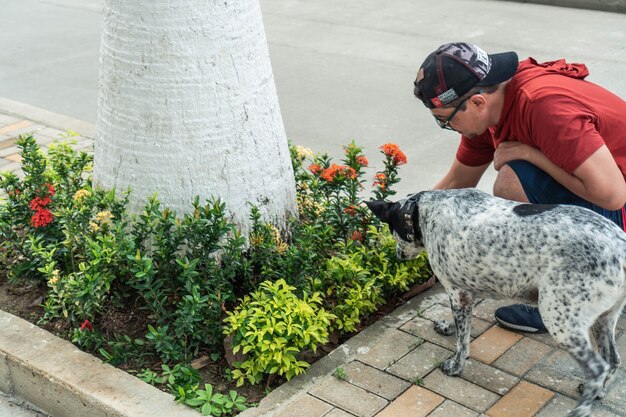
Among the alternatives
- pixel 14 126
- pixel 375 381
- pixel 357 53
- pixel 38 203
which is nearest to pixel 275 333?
pixel 375 381

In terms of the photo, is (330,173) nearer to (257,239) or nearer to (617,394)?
(257,239)

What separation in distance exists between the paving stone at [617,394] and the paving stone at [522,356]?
1.11ft

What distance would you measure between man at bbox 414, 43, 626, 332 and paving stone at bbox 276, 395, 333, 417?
1297mm

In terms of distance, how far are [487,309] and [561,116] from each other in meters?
1.17

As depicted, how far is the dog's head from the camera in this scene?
12.5 feet

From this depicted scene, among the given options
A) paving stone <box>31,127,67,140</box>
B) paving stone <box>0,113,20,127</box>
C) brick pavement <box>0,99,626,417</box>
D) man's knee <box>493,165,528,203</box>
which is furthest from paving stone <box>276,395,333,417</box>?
paving stone <box>0,113,20,127</box>

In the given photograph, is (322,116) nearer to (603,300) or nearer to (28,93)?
(28,93)

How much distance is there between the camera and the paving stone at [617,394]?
11.7 ft

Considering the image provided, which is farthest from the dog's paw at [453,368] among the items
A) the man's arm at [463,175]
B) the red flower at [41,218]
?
the red flower at [41,218]

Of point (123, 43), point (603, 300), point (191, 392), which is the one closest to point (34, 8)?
point (123, 43)

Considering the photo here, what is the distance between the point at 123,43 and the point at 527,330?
7.72 feet

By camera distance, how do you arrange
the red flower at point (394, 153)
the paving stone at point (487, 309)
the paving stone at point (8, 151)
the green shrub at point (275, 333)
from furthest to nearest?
1. the paving stone at point (8, 151)
2. the red flower at point (394, 153)
3. the paving stone at point (487, 309)
4. the green shrub at point (275, 333)

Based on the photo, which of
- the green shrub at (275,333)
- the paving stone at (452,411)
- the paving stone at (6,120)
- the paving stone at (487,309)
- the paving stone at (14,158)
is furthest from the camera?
the paving stone at (6,120)

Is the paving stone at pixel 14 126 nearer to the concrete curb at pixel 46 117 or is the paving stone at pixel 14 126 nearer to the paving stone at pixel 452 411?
the concrete curb at pixel 46 117
